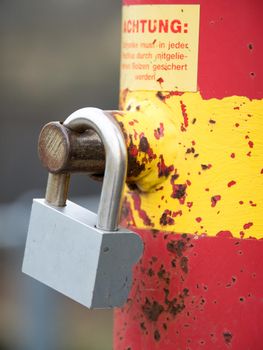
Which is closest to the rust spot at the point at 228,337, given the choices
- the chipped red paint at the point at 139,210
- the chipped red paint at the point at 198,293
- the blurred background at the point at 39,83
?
the chipped red paint at the point at 198,293

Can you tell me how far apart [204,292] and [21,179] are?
180 inches

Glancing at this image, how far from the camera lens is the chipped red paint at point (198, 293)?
1.66 m

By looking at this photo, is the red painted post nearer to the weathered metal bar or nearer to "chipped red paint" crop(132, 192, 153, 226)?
"chipped red paint" crop(132, 192, 153, 226)

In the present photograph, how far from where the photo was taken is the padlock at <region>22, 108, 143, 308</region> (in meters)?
1.52

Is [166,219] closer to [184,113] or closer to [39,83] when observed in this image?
[184,113]

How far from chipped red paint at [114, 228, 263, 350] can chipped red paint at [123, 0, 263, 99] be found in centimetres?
25

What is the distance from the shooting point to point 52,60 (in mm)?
6160

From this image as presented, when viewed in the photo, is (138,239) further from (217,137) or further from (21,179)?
(21,179)

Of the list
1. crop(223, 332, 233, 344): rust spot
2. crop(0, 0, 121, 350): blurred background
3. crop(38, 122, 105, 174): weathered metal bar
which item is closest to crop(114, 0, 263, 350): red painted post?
crop(223, 332, 233, 344): rust spot

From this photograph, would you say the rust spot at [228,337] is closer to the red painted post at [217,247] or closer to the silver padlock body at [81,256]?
the red painted post at [217,247]

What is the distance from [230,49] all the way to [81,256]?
0.43m

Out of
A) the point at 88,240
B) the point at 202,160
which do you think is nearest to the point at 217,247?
the point at 202,160

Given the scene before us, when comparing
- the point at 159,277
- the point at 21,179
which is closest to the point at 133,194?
the point at 159,277

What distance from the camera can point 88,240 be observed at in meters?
1.53
